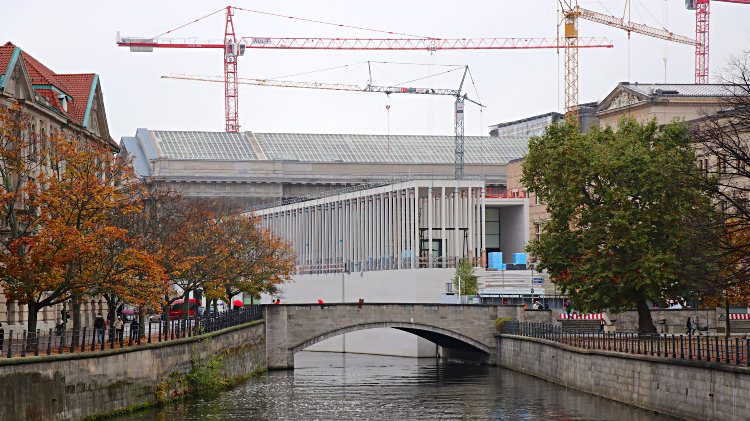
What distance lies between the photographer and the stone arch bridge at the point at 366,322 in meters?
94.4

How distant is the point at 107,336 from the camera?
73.2 meters

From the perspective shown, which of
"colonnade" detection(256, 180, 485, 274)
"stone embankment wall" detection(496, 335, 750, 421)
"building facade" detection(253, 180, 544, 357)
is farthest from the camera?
"colonnade" detection(256, 180, 485, 274)

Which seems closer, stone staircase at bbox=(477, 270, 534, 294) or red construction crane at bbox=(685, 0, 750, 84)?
stone staircase at bbox=(477, 270, 534, 294)

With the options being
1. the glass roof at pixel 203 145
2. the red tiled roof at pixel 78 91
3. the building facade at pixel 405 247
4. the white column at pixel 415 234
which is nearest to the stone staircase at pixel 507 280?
the building facade at pixel 405 247

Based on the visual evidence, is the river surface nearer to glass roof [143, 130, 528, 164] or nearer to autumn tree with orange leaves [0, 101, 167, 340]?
autumn tree with orange leaves [0, 101, 167, 340]

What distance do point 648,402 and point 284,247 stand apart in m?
65.3

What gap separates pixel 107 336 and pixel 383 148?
11783cm

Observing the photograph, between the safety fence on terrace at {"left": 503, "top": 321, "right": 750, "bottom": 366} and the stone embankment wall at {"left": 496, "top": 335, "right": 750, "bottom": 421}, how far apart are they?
0.47 meters

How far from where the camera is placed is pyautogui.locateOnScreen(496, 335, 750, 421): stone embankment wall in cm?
5041

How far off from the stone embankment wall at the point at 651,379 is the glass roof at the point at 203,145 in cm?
9943

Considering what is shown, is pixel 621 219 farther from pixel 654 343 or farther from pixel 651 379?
pixel 651 379

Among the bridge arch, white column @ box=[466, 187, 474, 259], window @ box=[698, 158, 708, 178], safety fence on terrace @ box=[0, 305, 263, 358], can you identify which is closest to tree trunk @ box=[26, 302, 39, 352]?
safety fence on terrace @ box=[0, 305, 263, 358]

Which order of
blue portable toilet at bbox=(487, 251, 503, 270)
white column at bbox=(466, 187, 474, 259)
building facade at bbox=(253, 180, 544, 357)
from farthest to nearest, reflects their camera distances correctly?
blue portable toilet at bbox=(487, 251, 503, 270)
white column at bbox=(466, 187, 474, 259)
building facade at bbox=(253, 180, 544, 357)

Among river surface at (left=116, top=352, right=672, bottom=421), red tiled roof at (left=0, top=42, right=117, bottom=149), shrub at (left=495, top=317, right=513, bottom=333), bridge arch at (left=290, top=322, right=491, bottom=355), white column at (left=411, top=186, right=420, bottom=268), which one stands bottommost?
river surface at (left=116, top=352, right=672, bottom=421)
